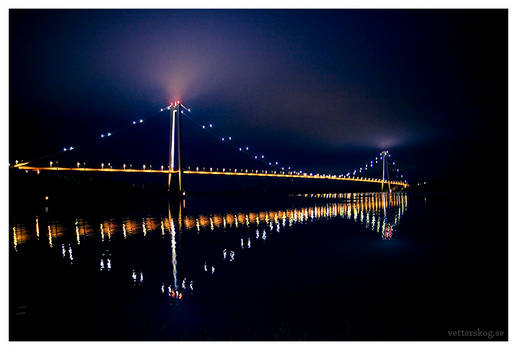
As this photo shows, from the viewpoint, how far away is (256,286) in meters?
4.57

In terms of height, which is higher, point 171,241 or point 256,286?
point 256,286

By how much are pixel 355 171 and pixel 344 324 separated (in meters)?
70.4

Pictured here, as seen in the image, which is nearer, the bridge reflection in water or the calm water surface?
the calm water surface

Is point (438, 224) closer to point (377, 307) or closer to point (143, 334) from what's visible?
point (377, 307)

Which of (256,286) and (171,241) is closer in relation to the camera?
(256,286)

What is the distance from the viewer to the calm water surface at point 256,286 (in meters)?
3.43

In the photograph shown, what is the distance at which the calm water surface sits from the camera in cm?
343

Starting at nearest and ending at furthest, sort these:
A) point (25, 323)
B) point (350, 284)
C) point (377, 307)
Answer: point (25, 323) → point (377, 307) → point (350, 284)

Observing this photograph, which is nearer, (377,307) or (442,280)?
(377,307)

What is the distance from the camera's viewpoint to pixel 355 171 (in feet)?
230

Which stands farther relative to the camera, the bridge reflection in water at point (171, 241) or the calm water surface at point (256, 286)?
the bridge reflection in water at point (171, 241)

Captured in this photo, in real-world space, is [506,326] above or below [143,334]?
below
